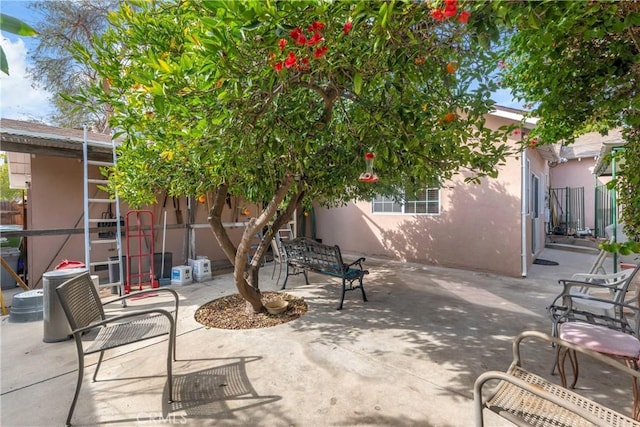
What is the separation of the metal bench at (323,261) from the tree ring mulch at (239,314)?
639mm

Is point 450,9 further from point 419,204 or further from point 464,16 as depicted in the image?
point 419,204

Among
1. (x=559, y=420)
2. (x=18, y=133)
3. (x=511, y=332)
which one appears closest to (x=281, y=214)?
(x=511, y=332)

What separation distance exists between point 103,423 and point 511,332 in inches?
162

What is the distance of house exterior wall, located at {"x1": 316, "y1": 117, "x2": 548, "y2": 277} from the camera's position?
6.34 meters

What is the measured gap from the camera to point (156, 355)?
121 inches

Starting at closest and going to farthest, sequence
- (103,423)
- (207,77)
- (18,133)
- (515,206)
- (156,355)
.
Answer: (207,77) < (103,423) < (156,355) < (18,133) < (515,206)

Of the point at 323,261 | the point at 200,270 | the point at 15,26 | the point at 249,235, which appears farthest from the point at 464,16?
the point at 200,270

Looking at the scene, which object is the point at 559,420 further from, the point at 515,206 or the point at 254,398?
the point at 515,206

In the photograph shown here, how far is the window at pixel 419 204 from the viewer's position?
24.9 feet

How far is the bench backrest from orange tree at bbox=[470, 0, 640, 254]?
3.00m

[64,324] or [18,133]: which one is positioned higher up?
[18,133]

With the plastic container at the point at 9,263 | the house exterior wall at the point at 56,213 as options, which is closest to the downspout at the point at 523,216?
the house exterior wall at the point at 56,213

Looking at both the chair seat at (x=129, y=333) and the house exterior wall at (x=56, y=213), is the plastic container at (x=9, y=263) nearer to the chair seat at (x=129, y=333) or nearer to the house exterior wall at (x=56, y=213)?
the house exterior wall at (x=56, y=213)

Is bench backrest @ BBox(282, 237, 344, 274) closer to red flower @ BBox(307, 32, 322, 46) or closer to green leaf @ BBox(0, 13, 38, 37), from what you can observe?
red flower @ BBox(307, 32, 322, 46)
